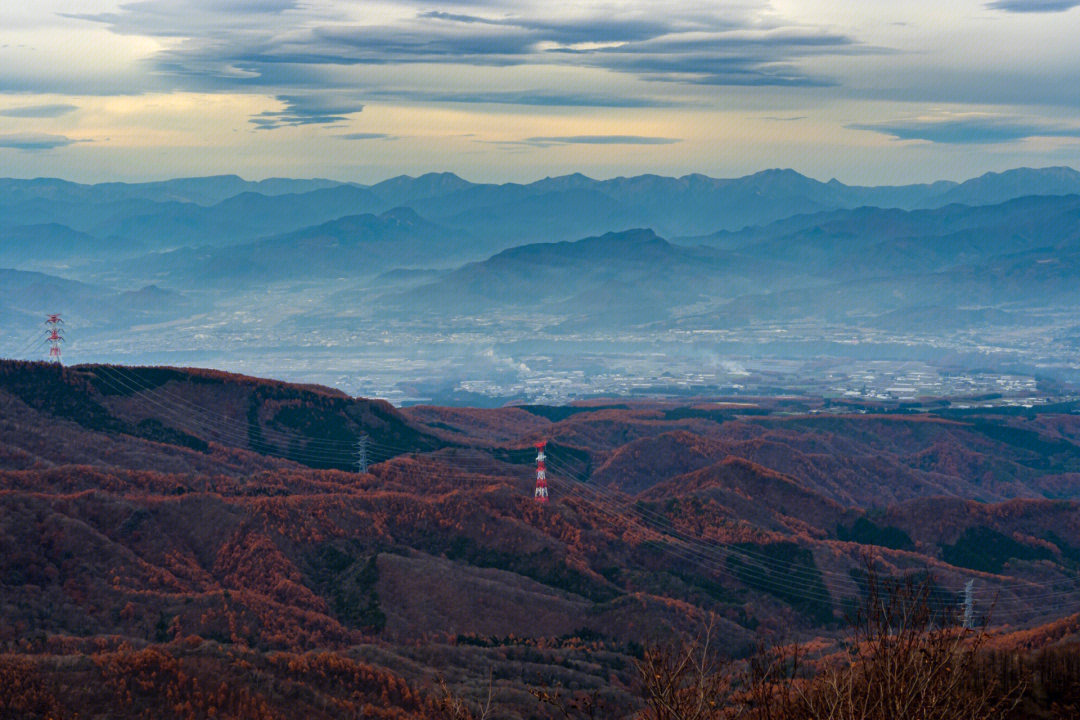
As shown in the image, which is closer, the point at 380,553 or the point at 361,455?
the point at 380,553

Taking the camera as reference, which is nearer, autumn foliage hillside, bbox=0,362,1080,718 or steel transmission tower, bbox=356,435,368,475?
autumn foliage hillside, bbox=0,362,1080,718

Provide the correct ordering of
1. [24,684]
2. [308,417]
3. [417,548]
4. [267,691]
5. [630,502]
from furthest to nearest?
[308,417], [630,502], [417,548], [267,691], [24,684]

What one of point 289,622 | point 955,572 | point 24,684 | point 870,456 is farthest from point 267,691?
point 870,456

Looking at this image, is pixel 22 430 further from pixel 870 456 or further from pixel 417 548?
pixel 870 456

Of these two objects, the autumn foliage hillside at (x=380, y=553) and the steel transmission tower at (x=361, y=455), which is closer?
the autumn foliage hillside at (x=380, y=553)

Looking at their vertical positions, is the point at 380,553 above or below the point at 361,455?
below

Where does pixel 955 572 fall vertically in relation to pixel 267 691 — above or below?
below

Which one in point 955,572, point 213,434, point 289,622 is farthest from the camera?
point 213,434

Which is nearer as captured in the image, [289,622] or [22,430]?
[289,622]
